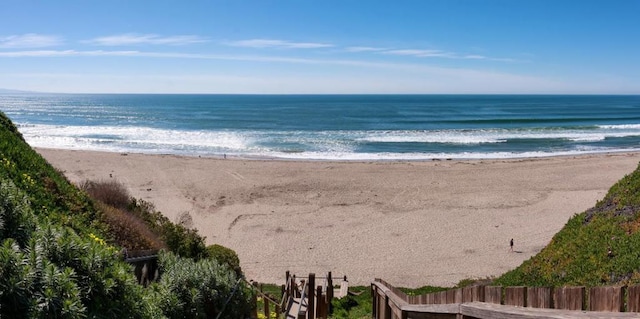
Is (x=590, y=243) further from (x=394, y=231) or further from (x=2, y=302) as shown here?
(x=394, y=231)

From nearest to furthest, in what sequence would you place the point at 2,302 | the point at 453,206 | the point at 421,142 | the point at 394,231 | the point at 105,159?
the point at 2,302
the point at 394,231
the point at 453,206
the point at 105,159
the point at 421,142

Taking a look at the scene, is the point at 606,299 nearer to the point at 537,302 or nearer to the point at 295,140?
the point at 537,302

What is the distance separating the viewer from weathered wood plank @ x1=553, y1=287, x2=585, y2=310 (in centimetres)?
286

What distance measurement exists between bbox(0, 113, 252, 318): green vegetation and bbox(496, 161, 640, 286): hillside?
4548 millimetres

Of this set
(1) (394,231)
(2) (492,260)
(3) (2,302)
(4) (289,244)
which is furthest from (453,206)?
(3) (2,302)

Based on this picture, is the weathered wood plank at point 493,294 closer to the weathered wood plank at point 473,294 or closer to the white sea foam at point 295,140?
the weathered wood plank at point 473,294

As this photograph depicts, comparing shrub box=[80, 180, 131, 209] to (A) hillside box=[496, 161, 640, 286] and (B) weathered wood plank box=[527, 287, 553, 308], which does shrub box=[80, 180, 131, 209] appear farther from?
(B) weathered wood plank box=[527, 287, 553, 308]

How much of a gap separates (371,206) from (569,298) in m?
22.8

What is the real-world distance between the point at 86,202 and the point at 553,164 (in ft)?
112

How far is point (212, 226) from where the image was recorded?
22.3 meters

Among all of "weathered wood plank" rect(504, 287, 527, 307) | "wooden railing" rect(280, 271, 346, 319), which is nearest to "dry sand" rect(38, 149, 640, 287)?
"wooden railing" rect(280, 271, 346, 319)

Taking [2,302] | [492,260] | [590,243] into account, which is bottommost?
[492,260]

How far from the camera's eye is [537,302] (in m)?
3.08

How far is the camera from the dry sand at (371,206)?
18.0m
